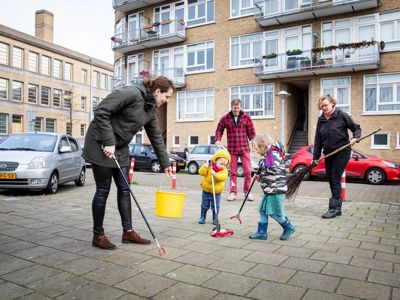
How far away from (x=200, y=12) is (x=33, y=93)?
2791 centimetres

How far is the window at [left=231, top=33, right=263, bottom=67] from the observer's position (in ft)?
80.7

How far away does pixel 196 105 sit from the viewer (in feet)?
89.4

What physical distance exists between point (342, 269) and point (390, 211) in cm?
423

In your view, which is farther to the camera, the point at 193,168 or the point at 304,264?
the point at 193,168

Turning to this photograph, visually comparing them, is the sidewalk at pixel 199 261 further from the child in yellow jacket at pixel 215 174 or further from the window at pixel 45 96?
the window at pixel 45 96

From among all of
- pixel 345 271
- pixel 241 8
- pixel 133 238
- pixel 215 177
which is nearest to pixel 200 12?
pixel 241 8

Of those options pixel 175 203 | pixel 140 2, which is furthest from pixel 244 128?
pixel 140 2

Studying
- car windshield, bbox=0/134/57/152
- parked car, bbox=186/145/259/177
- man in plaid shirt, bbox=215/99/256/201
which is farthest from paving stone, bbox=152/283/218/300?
parked car, bbox=186/145/259/177

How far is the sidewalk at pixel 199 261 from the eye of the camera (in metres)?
2.90

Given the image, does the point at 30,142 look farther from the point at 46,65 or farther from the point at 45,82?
the point at 46,65

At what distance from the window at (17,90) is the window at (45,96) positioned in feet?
9.86

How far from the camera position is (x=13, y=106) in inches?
1695

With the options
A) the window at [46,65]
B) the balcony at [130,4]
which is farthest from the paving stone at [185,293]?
the window at [46,65]

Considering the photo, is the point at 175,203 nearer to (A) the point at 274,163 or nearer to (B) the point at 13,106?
(A) the point at 274,163
